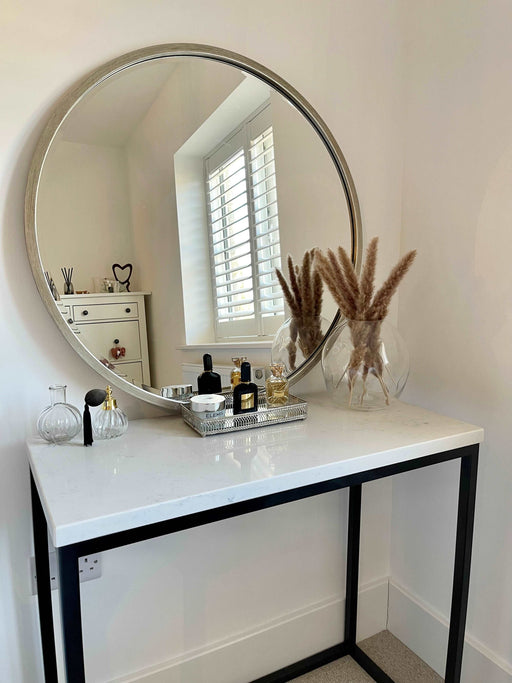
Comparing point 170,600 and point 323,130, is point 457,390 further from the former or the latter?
point 170,600

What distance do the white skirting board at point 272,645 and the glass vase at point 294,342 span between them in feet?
2.69

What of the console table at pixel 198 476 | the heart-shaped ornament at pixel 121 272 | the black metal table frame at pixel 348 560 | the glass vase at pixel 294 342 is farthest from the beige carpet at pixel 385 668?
the heart-shaped ornament at pixel 121 272

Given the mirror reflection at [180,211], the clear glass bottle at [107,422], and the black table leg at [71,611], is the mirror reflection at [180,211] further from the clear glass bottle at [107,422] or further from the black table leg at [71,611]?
the black table leg at [71,611]

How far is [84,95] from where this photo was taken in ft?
3.19

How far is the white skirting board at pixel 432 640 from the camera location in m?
1.22

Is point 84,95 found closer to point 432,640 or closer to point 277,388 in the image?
point 277,388

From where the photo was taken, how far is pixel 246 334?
1223 mm

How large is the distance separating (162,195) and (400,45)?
930 mm

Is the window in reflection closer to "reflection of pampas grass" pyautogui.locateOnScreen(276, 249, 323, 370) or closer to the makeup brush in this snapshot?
"reflection of pampas grass" pyautogui.locateOnScreen(276, 249, 323, 370)

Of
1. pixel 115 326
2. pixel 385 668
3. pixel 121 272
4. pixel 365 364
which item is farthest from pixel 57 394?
pixel 385 668

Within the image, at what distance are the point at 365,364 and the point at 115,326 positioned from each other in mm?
635

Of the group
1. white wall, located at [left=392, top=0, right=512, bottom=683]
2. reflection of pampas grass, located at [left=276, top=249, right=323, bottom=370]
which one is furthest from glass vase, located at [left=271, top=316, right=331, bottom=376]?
white wall, located at [left=392, top=0, right=512, bottom=683]

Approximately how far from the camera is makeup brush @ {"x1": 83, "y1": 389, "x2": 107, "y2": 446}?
0.93 meters

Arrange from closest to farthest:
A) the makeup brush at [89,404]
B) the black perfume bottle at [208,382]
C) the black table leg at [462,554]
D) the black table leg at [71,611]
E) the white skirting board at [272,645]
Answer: the black table leg at [71,611] < the makeup brush at [89,404] < the black table leg at [462,554] < the black perfume bottle at [208,382] < the white skirting board at [272,645]
